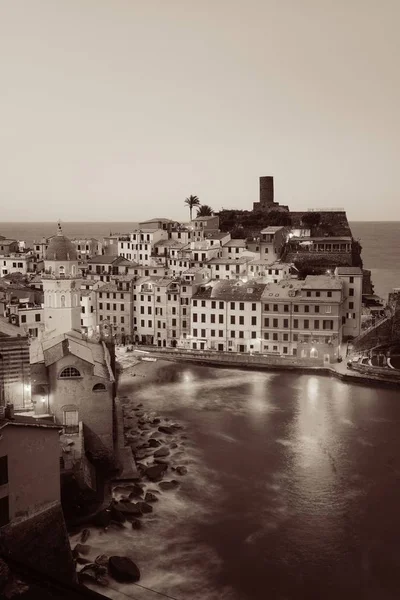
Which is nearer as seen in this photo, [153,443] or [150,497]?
[150,497]

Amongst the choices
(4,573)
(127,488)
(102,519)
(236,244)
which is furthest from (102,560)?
(236,244)

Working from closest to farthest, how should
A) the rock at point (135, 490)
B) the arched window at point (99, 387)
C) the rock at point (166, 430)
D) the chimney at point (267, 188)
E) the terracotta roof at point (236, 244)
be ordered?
the rock at point (135, 490)
the arched window at point (99, 387)
the rock at point (166, 430)
the terracotta roof at point (236, 244)
the chimney at point (267, 188)

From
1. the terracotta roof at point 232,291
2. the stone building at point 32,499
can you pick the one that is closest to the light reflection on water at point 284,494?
the stone building at point 32,499

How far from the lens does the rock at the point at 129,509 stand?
23.3m

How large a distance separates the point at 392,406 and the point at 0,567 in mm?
28006

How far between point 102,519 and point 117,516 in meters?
0.63

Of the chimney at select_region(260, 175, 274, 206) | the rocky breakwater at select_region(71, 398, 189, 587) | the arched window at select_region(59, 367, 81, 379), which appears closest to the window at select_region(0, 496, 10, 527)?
the rocky breakwater at select_region(71, 398, 189, 587)

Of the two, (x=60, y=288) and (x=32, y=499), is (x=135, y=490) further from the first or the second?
(x=60, y=288)

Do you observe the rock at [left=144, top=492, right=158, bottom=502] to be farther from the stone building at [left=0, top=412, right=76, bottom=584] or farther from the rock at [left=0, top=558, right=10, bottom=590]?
the rock at [left=0, top=558, right=10, bottom=590]

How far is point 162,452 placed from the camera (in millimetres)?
29562

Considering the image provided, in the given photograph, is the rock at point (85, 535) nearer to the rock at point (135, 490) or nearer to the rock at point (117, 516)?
Result: the rock at point (117, 516)

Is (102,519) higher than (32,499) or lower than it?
lower

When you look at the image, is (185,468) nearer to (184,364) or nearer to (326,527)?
(326,527)

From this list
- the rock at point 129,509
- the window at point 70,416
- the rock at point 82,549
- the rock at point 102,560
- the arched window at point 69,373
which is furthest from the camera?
the window at point 70,416
